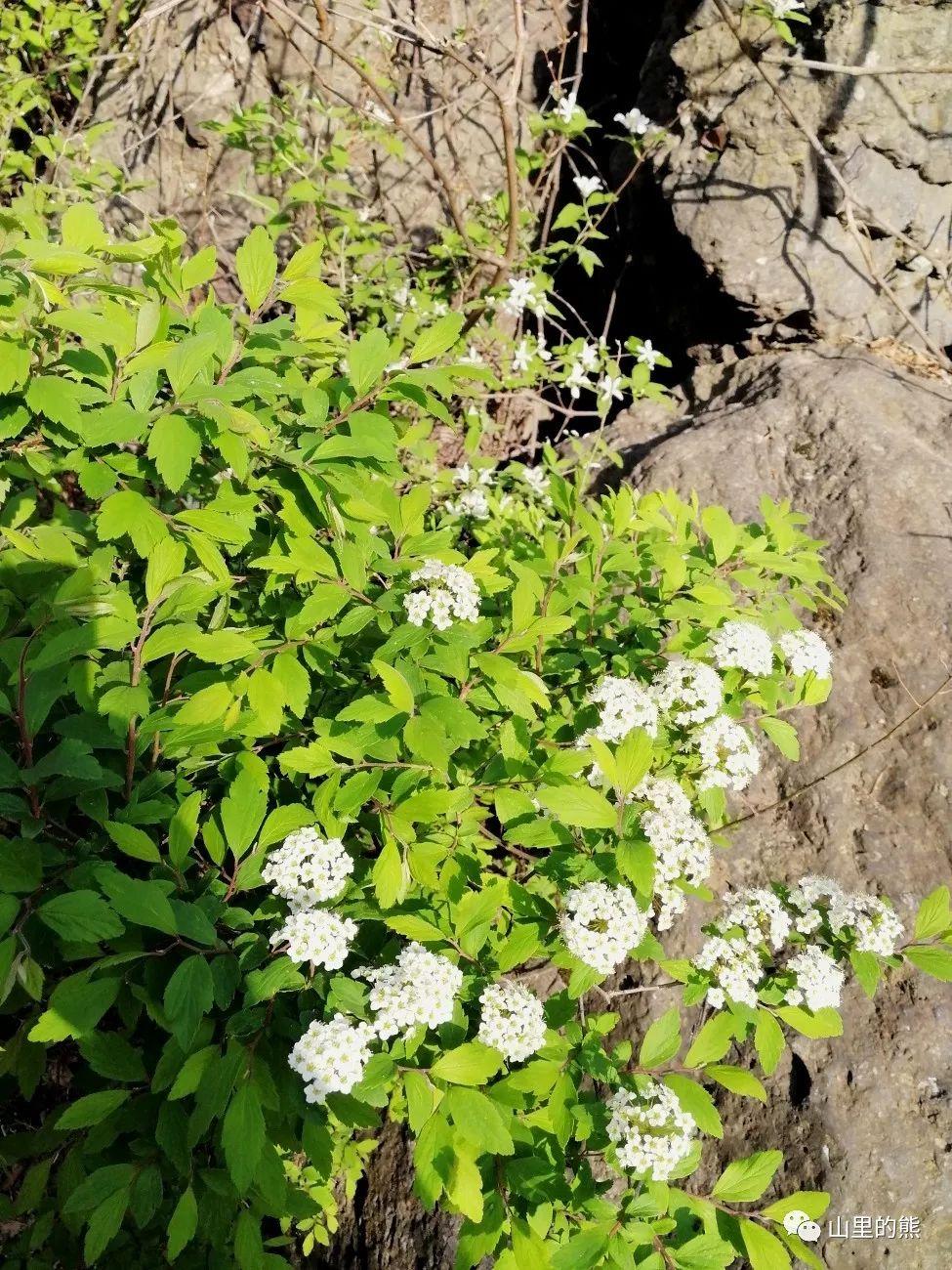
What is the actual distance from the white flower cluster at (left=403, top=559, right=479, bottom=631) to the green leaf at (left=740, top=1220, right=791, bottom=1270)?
1.26m

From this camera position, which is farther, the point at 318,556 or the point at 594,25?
the point at 594,25

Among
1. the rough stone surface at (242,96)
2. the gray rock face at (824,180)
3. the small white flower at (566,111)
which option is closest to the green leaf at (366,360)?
the small white flower at (566,111)

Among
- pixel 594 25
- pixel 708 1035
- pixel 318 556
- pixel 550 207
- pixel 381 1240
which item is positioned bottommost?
pixel 381 1240

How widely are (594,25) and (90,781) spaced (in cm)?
608

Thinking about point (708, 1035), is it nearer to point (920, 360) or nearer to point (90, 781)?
point (90, 781)

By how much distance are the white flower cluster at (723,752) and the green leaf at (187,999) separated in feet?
3.56

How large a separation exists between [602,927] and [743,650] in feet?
2.32

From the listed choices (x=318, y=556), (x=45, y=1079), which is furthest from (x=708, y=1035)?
(x=45, y=1079)

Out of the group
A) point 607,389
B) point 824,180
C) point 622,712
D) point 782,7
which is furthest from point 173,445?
point 824,180

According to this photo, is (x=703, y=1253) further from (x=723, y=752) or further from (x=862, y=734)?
(x=862, y=734)

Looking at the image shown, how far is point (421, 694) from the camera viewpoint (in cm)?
148

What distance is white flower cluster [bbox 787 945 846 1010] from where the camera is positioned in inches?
58.6

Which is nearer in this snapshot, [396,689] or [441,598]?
[396,689]

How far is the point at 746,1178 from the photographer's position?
147cm
